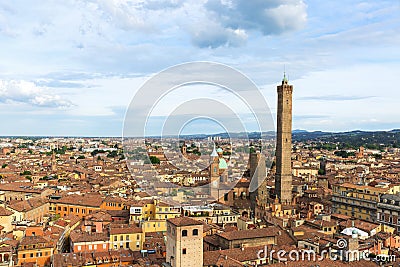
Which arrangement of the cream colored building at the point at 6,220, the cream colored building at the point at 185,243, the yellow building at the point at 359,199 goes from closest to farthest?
the cream colored building at the point at 185,243
the cream colored building at the point at 6,220
the yellow building at the point at 359,199

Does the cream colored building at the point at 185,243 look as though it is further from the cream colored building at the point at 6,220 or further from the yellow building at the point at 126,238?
the cream colored building at the point at 6,220

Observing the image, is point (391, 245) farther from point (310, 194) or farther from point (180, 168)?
point (180, 168)

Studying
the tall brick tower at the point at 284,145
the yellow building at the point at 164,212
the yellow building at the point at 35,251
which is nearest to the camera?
the yellow building at the point at 35,251

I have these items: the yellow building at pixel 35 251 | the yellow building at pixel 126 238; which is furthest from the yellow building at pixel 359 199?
the yellow building at pixel 35 251

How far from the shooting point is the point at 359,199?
112 feet

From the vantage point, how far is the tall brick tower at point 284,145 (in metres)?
41.8

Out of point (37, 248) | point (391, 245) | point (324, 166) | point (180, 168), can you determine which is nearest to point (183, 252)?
point (37, 248)

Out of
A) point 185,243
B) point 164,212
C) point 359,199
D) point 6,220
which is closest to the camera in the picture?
point 185,243

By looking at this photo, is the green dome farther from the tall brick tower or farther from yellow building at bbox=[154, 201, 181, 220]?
yellow building at bbox=[154, 201, 181, 220]

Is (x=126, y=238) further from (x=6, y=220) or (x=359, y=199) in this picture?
(x=359, y=199)

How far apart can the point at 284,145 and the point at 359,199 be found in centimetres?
1063

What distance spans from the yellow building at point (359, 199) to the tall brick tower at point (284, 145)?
237 inches

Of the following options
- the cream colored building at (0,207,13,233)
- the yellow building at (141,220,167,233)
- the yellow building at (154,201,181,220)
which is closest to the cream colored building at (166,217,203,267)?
the yellow building at (141,220,167,233)

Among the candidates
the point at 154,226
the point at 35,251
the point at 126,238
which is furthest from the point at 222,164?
the point at 35,251
